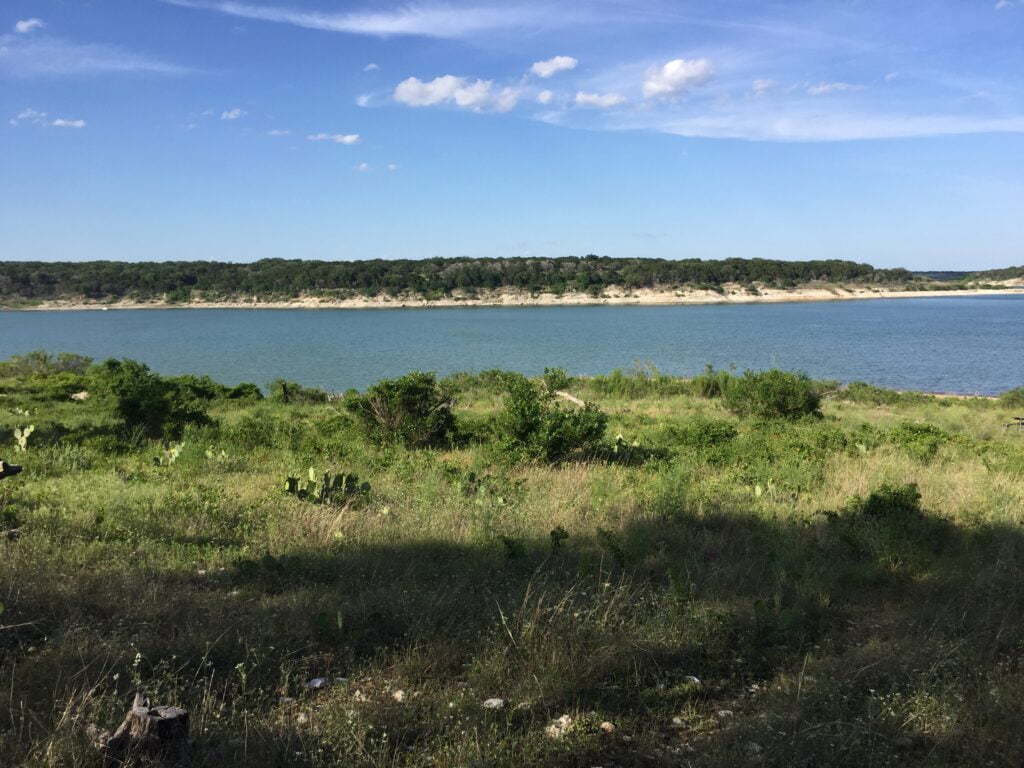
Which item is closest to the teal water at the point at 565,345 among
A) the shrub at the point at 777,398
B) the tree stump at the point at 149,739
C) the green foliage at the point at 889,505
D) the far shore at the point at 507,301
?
the shrub at the point at 777,398

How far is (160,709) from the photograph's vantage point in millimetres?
3107

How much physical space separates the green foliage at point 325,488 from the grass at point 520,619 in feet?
0.64

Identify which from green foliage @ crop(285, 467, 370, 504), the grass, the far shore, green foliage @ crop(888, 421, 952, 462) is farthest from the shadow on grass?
the far shore

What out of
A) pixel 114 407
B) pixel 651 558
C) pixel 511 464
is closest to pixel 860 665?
pixel 651 558

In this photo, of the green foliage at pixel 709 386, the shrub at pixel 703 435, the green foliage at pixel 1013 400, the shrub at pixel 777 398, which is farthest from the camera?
the green foliage at pixel 709 386

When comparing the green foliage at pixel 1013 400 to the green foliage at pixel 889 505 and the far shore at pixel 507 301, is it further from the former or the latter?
the far shore at pixel 507 301

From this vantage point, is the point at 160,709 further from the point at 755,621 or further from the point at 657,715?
the point at 755,621

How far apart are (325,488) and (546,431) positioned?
4.22 m

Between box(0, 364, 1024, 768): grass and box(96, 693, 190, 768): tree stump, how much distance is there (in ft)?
0.59

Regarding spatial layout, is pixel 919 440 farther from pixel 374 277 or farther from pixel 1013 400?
→ pixel 374 277

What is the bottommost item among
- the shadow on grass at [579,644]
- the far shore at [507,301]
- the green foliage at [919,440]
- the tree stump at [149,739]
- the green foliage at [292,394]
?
the green foliage at [292,394]

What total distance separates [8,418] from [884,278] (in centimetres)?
18756

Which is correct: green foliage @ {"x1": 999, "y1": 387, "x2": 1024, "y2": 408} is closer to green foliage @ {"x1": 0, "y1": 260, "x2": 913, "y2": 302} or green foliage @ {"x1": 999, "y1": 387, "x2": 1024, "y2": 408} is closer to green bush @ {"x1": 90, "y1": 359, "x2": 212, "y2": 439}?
green bush @ {"x1": 90, "y1": 359, "x2": 212, "y2": 439}

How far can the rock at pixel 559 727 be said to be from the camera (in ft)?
12.2
